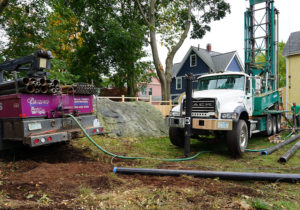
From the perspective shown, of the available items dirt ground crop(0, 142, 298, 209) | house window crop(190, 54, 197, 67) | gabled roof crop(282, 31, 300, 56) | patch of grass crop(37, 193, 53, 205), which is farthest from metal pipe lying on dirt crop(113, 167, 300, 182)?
house window crop(190, 54, 197, 67)

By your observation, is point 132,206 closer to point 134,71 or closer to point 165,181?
point 165,181

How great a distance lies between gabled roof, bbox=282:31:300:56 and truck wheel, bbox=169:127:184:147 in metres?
17.1

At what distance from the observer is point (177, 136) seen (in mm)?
7781

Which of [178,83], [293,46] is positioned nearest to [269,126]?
[293,46]

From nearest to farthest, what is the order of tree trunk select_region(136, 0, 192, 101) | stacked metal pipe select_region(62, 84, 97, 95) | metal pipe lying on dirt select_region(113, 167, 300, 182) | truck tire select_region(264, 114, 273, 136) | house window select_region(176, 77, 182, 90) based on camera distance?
metal pipe lying on dirt select_region(113, 167, 300, 182), stacked metal pipe select_region(62, 84, 97, 95), truck tire select_region(264, 114, 273, 136), tree trunk select_region(136, 0, 192, 101), house window select_region(176, 77, 182, 90)

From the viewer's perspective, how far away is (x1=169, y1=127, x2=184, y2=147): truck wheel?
7754 millimetres

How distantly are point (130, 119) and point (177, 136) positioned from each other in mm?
3391

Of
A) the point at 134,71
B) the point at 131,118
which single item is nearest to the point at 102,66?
the point at 134,71

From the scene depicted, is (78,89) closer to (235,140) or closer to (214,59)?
(235,140)

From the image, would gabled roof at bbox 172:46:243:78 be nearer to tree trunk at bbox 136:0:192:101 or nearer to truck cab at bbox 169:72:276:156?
tree trunk at bbox 136:0:192:101

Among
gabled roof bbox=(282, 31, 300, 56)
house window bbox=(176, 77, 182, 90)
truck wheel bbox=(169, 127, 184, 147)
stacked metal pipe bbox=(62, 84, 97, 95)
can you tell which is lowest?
truck wheel bbox=(169, 127, 184, 147)

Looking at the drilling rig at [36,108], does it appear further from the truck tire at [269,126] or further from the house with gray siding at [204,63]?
the house with gray siding at [204,63]

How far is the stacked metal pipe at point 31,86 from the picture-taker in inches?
191

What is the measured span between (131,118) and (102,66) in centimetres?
891
